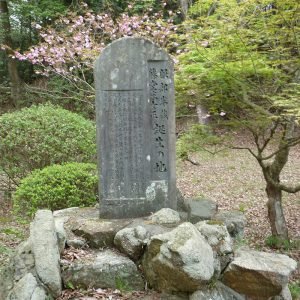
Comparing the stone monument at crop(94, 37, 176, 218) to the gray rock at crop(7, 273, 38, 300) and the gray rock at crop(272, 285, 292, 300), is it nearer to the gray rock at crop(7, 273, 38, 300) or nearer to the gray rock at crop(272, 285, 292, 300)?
the gray rock at crop(7, 273, 38, 300)

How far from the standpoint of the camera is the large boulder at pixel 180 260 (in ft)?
12.0

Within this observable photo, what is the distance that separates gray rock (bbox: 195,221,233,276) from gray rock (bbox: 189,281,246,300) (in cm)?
14

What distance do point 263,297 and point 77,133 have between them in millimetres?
5628

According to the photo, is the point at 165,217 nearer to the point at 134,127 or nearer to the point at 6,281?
the point at 134,127

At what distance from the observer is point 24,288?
12.2 ft

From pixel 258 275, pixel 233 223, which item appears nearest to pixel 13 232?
pixel 233 223

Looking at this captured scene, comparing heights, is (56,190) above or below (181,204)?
above

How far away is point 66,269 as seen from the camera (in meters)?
4.07

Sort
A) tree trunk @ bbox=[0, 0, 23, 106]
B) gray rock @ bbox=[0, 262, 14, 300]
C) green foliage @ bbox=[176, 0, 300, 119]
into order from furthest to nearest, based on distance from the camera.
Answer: tree trunk @ bbox=[0, 0, 23, 106] < green foliage @ bbox=[176, 0, 300, 119] < gray rock @ bbox=[0, 262, 14, 300]

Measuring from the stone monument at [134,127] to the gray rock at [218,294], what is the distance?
1.48 metres

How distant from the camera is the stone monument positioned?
197 inches

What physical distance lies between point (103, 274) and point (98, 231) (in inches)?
22.7

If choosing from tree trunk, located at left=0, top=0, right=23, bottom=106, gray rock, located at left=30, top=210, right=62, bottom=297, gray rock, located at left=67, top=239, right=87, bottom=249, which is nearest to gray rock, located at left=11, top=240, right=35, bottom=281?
gray rock, located at left=30, top=210, right=62, bottom=297

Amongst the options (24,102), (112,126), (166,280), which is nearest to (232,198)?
(112,126)
